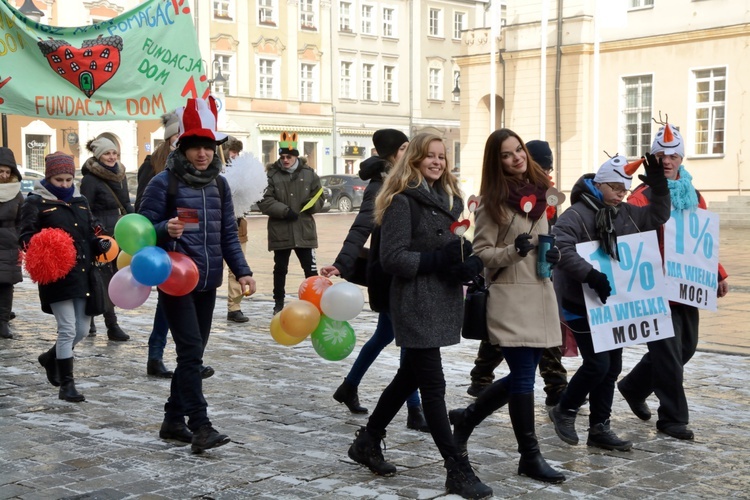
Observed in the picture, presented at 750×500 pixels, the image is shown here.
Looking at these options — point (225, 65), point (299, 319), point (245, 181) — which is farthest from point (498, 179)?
point (225, 65)

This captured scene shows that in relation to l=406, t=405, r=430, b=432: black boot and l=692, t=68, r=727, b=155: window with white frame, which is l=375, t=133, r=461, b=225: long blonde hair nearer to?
l=406, t=405, r=430, b=432: black boot

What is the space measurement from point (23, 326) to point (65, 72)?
11.6 feet

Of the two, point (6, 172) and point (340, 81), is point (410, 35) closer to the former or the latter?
point (340, 81)

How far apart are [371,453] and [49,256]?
9.24 feet

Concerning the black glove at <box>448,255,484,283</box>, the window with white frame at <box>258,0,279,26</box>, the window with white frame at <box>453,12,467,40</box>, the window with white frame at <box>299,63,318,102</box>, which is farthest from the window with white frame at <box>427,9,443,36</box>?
the black glove at <box>448,255,484,283</box>

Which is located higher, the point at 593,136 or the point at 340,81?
the point at 340,81

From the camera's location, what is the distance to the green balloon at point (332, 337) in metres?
5.95

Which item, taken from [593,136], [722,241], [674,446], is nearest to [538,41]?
[593,136]

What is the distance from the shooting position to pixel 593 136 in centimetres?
3281

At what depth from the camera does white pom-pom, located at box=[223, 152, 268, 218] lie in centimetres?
864

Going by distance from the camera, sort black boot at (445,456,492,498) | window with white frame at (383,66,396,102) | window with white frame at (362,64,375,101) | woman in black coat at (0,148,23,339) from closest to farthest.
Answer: black boot at (445,456,492,498) < woman in black coat at (0,148,23,339) < window with white frame at (362,64,375,101) < window with white frame at (383,66,396,102)

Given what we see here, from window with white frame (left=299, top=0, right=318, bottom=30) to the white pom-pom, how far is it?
49.6 metres

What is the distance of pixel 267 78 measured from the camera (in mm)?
55688

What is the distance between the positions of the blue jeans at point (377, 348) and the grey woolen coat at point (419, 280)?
4.03ft
